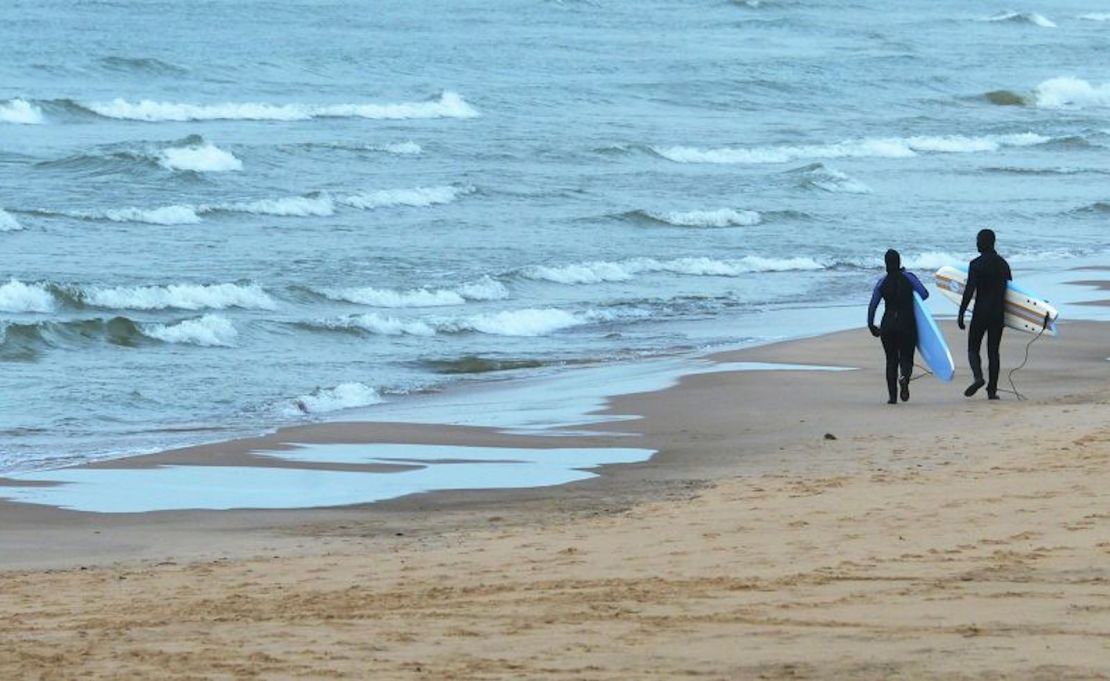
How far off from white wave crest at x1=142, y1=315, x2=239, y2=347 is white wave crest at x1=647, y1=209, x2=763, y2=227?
36.7 feet

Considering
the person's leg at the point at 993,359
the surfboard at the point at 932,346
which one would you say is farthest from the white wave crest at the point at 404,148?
the person's leg at the point at 993,359

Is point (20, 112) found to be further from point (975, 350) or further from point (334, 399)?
point (975, 350)

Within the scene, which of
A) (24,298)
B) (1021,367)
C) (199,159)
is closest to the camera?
(1021,367)

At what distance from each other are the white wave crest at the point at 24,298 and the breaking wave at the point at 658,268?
18.4ft

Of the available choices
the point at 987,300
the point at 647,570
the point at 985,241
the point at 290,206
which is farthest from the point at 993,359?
the point at 290,206

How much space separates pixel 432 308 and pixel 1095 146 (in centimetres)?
2475

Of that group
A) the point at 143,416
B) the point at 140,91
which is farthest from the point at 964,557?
the point at 140,91

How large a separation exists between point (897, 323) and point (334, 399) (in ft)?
14.2

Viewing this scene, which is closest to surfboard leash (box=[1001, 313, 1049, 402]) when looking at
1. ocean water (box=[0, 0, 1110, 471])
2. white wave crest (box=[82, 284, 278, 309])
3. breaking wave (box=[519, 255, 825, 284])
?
ocean water (box=[0, 0, 1110, 471])

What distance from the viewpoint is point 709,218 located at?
93.6 feet

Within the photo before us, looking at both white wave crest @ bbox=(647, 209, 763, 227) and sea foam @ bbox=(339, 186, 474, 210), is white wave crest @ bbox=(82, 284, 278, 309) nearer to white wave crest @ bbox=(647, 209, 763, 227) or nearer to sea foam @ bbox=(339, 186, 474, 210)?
sea foam @ bbox=(339, 186, 474, 210)

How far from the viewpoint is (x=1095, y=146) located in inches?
1624

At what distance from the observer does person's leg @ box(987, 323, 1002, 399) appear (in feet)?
45.5

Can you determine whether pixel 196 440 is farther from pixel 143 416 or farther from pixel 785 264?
pixel 785 264
